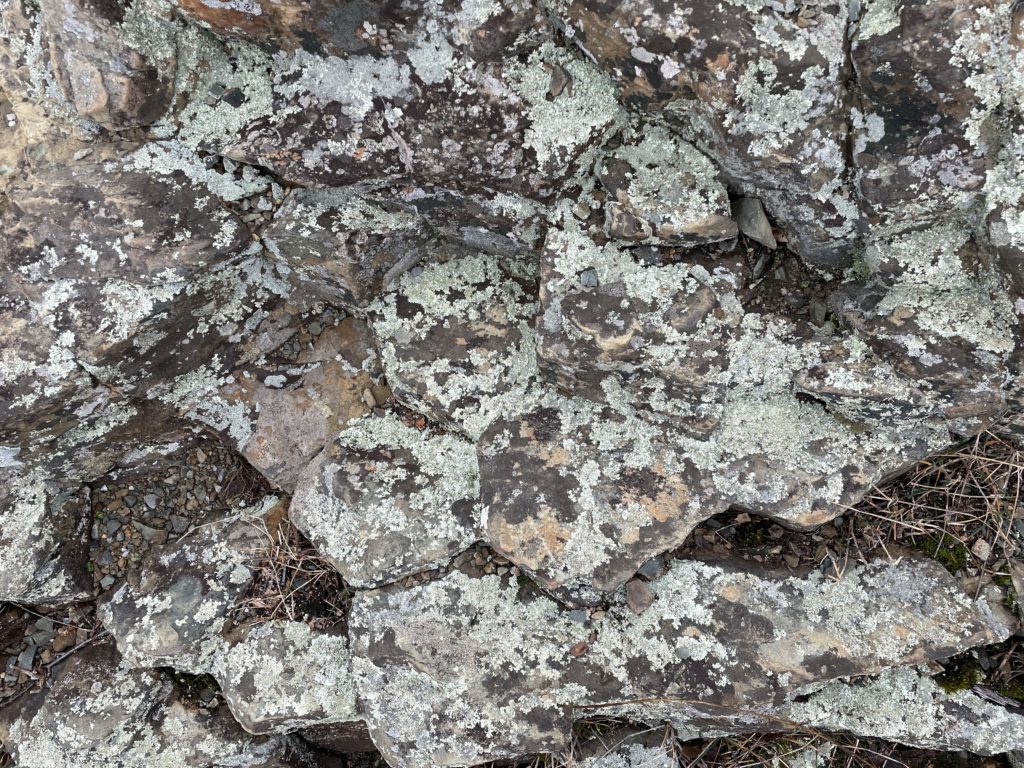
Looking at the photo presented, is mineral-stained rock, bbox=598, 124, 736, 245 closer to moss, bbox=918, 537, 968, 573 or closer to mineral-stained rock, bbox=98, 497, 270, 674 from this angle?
moss, bbox=918, 537, 968, 573

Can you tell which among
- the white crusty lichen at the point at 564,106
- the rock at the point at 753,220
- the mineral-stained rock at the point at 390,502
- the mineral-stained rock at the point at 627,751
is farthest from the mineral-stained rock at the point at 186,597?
the rock at the point at 753,220

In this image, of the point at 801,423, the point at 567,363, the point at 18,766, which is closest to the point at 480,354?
the point at 567,363

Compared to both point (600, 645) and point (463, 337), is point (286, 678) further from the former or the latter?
point (463, 337)

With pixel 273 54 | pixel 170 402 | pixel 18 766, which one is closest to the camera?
pixel 273 54

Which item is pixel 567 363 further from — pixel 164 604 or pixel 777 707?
pixel 164 604

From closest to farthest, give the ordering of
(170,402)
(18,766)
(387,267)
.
A: (387,267)
(170,402)
(18,766)

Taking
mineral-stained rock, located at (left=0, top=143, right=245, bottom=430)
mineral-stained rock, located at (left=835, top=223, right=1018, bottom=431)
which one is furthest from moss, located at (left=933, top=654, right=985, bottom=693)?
mineral-stained rock, located at (left=0, top=143, right=245, bottom=430)
